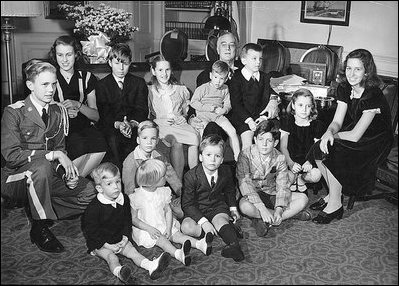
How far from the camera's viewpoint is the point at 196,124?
372 cm

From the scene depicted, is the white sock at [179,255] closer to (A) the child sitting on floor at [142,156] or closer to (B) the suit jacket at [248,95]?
(A) the child sitting on floor at [142,156]

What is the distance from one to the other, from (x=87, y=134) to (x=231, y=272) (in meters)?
1.29

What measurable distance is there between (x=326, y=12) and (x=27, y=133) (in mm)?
3786

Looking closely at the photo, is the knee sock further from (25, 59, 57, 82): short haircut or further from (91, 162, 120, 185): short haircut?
(25, 59, 57, 82): short haircut

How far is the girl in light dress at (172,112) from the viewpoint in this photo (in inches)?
142

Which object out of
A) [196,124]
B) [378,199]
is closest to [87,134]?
[196,124]

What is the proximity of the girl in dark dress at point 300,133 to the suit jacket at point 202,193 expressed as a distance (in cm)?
58

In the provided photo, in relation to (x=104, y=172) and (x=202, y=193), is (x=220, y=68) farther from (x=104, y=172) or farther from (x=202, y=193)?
(x=104, y=172)

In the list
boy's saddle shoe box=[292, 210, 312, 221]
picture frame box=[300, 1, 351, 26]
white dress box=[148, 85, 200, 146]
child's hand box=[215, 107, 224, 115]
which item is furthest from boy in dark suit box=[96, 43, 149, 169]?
picture frame box=[300, 1, 351, 26]

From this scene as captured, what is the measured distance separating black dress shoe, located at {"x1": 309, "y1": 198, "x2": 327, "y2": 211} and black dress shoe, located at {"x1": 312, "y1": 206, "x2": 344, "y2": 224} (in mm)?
173

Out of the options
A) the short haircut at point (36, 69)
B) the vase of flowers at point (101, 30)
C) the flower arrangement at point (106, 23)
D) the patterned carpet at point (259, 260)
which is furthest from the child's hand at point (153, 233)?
the flower arrangement at point (106, 23)

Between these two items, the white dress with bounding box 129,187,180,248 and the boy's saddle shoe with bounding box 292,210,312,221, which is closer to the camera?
the white dress with bounding box 129,187,180,248

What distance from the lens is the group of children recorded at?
9.05ft

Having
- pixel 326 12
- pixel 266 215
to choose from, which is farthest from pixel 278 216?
pixel 326 12
